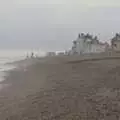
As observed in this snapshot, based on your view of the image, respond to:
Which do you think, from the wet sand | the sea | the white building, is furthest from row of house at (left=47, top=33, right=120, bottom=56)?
the wet sand

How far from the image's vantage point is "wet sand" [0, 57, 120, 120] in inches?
109

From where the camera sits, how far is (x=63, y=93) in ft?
10.6

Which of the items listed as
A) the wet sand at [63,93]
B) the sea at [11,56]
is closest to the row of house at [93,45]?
the sea at [11,56]

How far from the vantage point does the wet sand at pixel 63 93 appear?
2.78 metres

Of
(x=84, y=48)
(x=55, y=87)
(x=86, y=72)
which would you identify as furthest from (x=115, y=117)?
(x=84, y=48)

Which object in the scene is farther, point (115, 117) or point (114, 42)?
point (114, 42)

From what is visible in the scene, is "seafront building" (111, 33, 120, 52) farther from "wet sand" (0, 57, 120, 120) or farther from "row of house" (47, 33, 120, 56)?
"wet sand" (0, 57, 120, 120)

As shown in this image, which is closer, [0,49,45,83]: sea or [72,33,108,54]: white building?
[0,49,45,83]: sea

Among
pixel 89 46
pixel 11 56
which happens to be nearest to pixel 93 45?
pixel 89 46

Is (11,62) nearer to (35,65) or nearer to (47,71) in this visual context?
(35,65)

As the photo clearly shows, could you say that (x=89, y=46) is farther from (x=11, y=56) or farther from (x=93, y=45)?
(x=11, y=56)

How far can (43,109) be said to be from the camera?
114 inches

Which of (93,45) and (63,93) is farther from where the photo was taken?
(93,45)

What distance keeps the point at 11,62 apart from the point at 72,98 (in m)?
2.06
